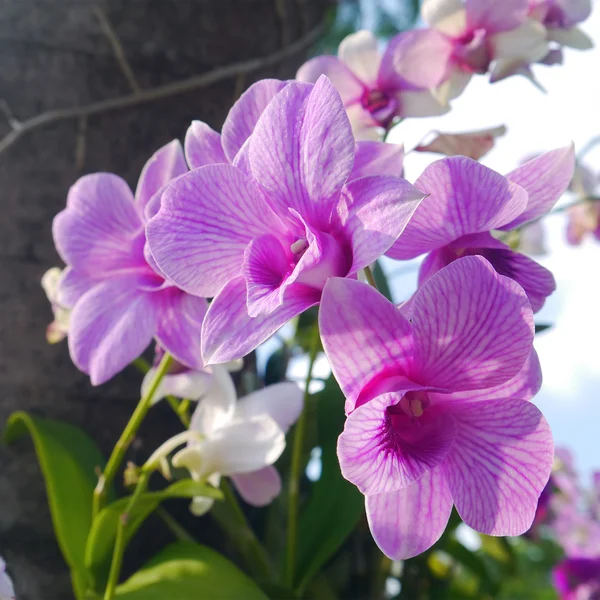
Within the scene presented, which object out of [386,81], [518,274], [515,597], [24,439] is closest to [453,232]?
[518,274]

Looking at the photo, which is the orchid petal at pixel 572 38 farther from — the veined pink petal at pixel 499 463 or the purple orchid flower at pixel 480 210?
the veined pink petal at pixel 499 463

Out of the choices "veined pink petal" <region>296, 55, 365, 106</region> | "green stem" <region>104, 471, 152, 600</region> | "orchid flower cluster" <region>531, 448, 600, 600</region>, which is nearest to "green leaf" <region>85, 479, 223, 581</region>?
"green stem" <region>104, 471, 152, 600</region>

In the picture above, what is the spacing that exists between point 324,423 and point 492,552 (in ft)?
2.13

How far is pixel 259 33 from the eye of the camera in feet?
2.79

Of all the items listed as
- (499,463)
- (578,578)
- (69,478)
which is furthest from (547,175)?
(578,578)

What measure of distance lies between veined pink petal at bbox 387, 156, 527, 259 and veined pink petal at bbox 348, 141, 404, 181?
0.11 ft

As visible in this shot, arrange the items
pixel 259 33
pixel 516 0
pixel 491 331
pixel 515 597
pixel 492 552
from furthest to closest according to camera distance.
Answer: pixel 492 552, pixel 515 597, pixel 259 33, pixel 516 0, pixel 491 331

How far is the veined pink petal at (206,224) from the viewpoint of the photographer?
1.09 feet

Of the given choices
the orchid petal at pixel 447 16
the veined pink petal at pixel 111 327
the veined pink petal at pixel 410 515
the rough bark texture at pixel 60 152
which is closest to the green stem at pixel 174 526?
the rough bark texture at pixel 60 152

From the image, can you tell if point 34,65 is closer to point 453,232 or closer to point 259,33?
point 259,33

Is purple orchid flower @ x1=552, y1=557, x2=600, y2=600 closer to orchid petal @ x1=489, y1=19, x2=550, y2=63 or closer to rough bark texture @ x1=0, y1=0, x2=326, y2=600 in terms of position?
rough bark texture @ x1=0, y1=0, x2=326, y2=600

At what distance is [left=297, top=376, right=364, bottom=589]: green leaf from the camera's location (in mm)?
601

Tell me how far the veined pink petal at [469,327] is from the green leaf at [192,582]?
0.89ft

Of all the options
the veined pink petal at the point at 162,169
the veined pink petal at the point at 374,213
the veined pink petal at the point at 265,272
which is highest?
the veined pink petal at the point at 374,213
